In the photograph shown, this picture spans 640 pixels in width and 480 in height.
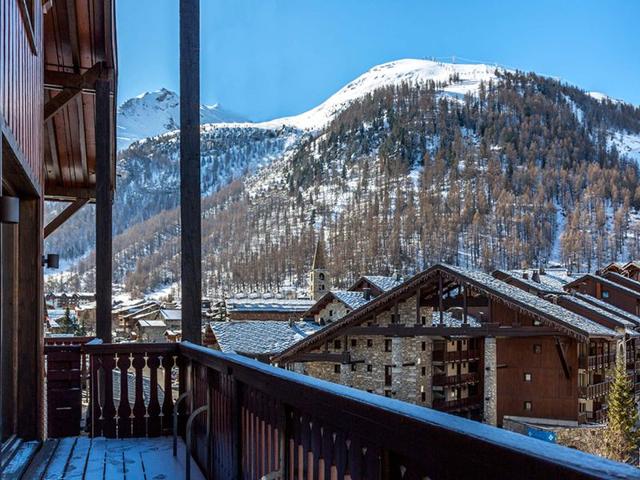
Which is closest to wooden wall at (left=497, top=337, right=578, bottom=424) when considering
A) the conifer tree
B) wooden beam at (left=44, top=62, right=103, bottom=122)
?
the conifer tree

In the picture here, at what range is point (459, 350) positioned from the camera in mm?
21703

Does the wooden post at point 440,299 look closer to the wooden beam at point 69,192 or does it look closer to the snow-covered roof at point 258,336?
the snow-covered roof at point 258,336

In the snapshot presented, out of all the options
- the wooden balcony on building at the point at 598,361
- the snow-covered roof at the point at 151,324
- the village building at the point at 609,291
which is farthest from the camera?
the snow-covered roof at the point at 151,324

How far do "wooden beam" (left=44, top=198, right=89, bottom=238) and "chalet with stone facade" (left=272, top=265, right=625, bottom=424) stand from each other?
1098 centimetres

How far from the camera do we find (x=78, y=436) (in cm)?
514

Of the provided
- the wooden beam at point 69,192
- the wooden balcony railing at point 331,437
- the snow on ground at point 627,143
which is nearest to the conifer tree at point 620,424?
Result: the wooden beam at point 69,192

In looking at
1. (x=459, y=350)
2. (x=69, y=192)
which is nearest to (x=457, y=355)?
(x=459, y=350)

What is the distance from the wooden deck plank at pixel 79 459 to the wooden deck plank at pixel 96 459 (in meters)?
0.03

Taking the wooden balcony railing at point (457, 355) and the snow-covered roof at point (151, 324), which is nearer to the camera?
the wooden balcony railing at point (457, 355)

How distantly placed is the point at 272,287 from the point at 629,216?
48.2 metres

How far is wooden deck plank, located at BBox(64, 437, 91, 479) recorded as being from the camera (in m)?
3.94

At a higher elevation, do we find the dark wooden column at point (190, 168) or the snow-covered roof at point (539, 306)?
the dark wooden column at point (190, 168)

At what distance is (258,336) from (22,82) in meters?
20.1

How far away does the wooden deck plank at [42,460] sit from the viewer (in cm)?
393
